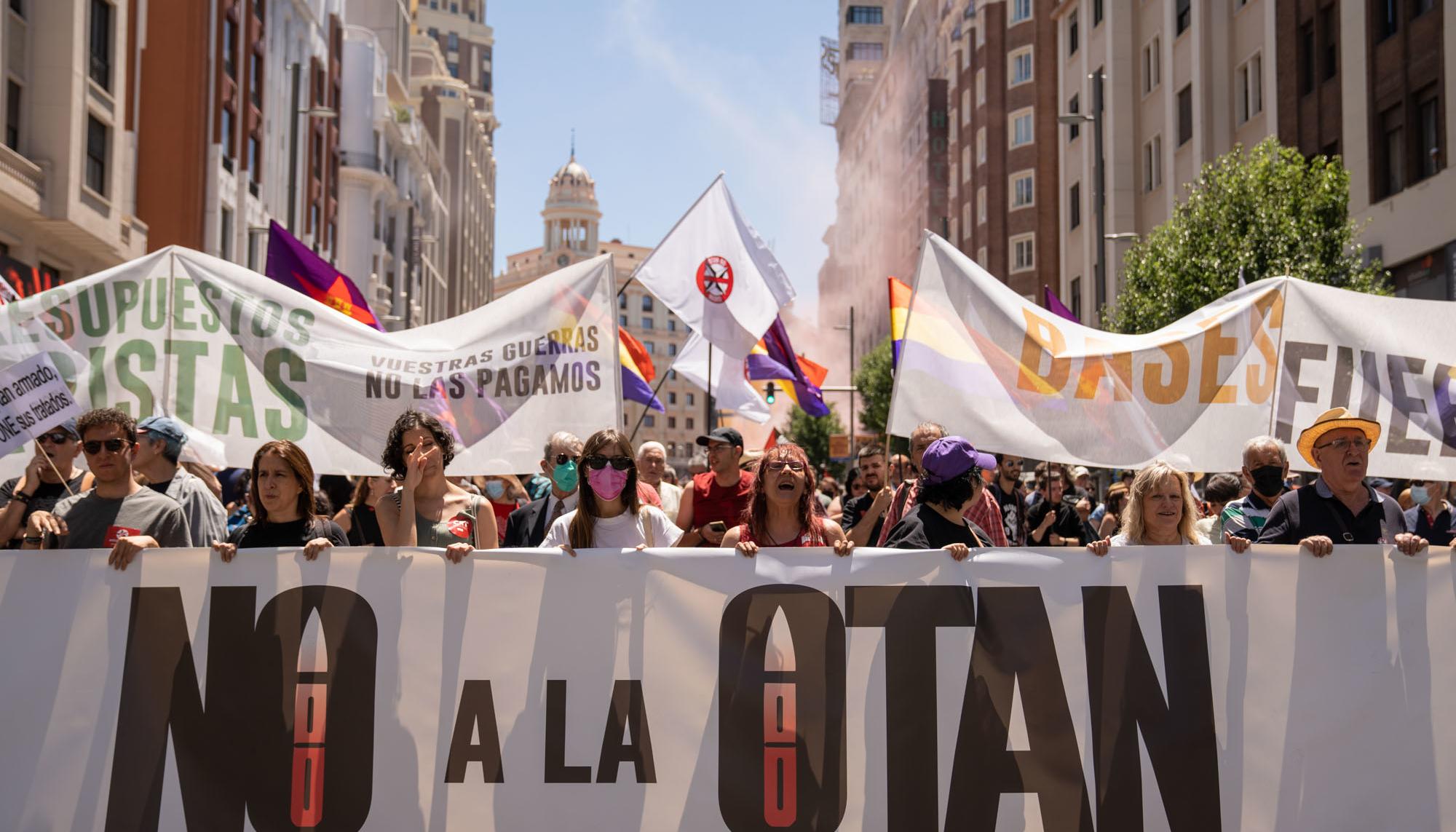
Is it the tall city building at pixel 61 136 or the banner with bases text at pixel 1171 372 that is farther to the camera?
the tall city building at pixel 61 136

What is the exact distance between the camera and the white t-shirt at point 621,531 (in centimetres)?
585

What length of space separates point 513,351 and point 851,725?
3570mm

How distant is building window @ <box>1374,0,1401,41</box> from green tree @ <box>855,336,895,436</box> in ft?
108

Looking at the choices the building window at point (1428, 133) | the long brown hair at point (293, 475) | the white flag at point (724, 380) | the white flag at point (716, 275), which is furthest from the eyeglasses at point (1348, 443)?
the building window at point (1428, 133)

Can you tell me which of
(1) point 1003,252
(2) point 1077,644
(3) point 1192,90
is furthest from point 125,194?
(1) point 1003,252

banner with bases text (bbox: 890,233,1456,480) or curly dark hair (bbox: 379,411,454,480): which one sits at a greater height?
banner with bases text (bbox: 890,233,1456,480)

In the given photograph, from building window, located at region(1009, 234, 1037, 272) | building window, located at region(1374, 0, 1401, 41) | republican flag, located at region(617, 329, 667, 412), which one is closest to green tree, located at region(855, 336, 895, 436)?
building window, located at region(1009, 234, 1037, 272)

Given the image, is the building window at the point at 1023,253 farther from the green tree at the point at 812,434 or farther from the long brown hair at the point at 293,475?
the long brown hair at the point at 293,475

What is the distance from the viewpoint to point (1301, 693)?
5340mm

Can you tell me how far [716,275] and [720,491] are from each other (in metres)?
3.55

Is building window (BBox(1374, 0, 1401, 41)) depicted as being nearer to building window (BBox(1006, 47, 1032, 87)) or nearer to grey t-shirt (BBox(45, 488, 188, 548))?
grey t-shirt (BBox(45, 488, 188, 548))

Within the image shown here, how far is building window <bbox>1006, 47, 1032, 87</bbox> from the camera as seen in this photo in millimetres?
52328

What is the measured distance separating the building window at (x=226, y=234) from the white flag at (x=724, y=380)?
25610 mm

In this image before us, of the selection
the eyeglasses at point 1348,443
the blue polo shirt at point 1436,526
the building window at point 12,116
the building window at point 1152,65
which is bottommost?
the blue polo shirt at point 1436,526
